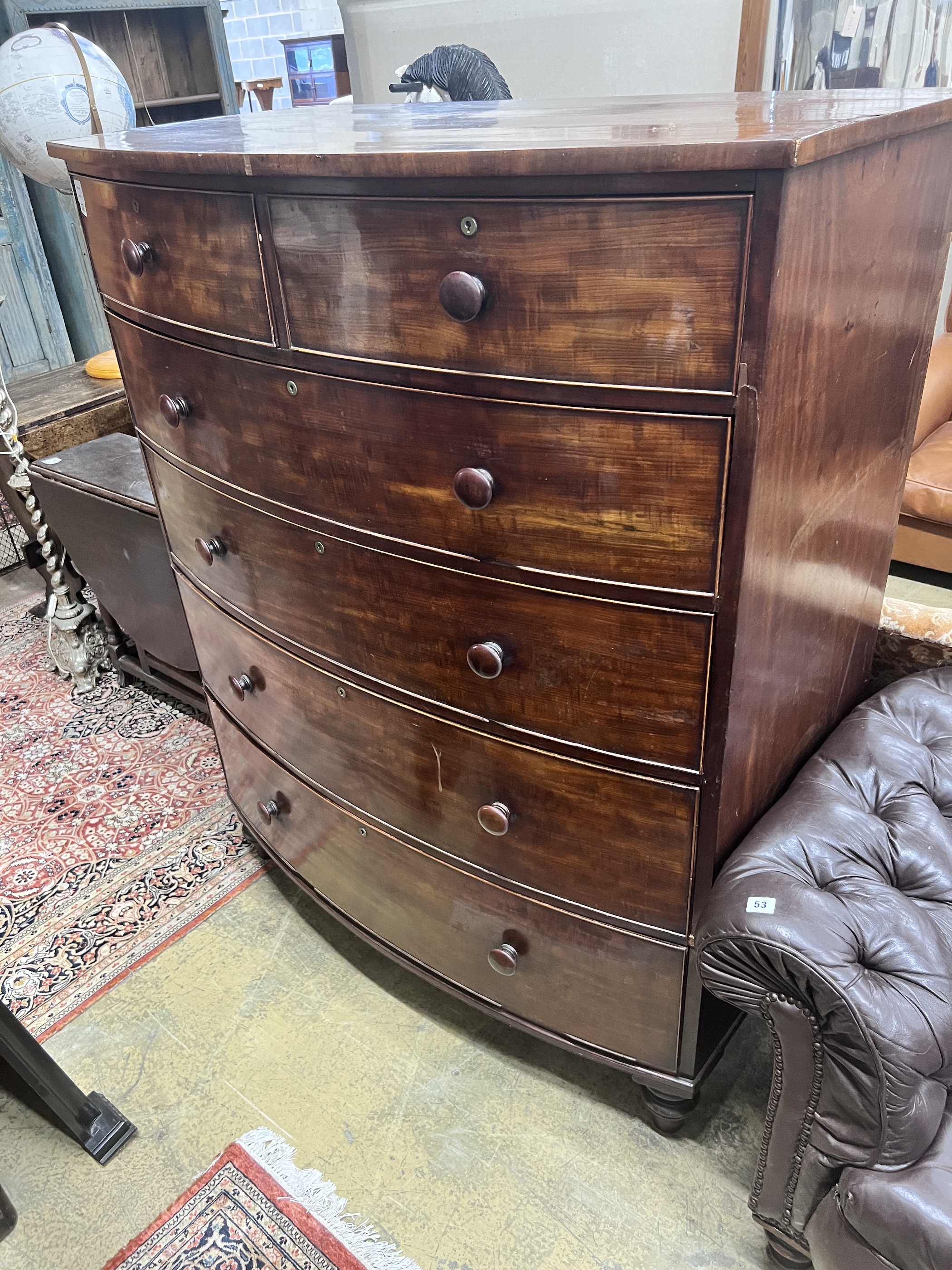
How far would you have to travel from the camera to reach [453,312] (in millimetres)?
816

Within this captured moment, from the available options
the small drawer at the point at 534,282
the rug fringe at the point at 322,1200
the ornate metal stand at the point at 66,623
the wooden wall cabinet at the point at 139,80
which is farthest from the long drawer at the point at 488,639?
the wooden wall cabinet at the point at 139,80

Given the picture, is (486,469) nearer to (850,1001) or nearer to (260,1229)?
(850,1001)

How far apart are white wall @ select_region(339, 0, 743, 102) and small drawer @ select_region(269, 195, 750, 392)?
4.28ft

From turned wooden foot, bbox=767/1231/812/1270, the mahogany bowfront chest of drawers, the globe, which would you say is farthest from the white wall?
turned wooden foot, bbox=767/1231/812/1270

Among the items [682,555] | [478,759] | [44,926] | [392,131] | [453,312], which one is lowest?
[44,926]

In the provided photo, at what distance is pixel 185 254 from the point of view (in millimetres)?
1080

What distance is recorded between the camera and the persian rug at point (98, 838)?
66.4 inches

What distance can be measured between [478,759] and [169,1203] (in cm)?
83

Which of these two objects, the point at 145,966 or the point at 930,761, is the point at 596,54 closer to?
the point at 930,761

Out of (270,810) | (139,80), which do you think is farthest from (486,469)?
(139,80)

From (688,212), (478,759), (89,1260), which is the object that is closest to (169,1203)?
(89,1260)

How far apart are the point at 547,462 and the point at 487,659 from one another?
24cm

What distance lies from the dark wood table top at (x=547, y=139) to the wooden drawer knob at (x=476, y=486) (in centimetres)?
27

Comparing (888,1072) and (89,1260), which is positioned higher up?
(888,1072)
